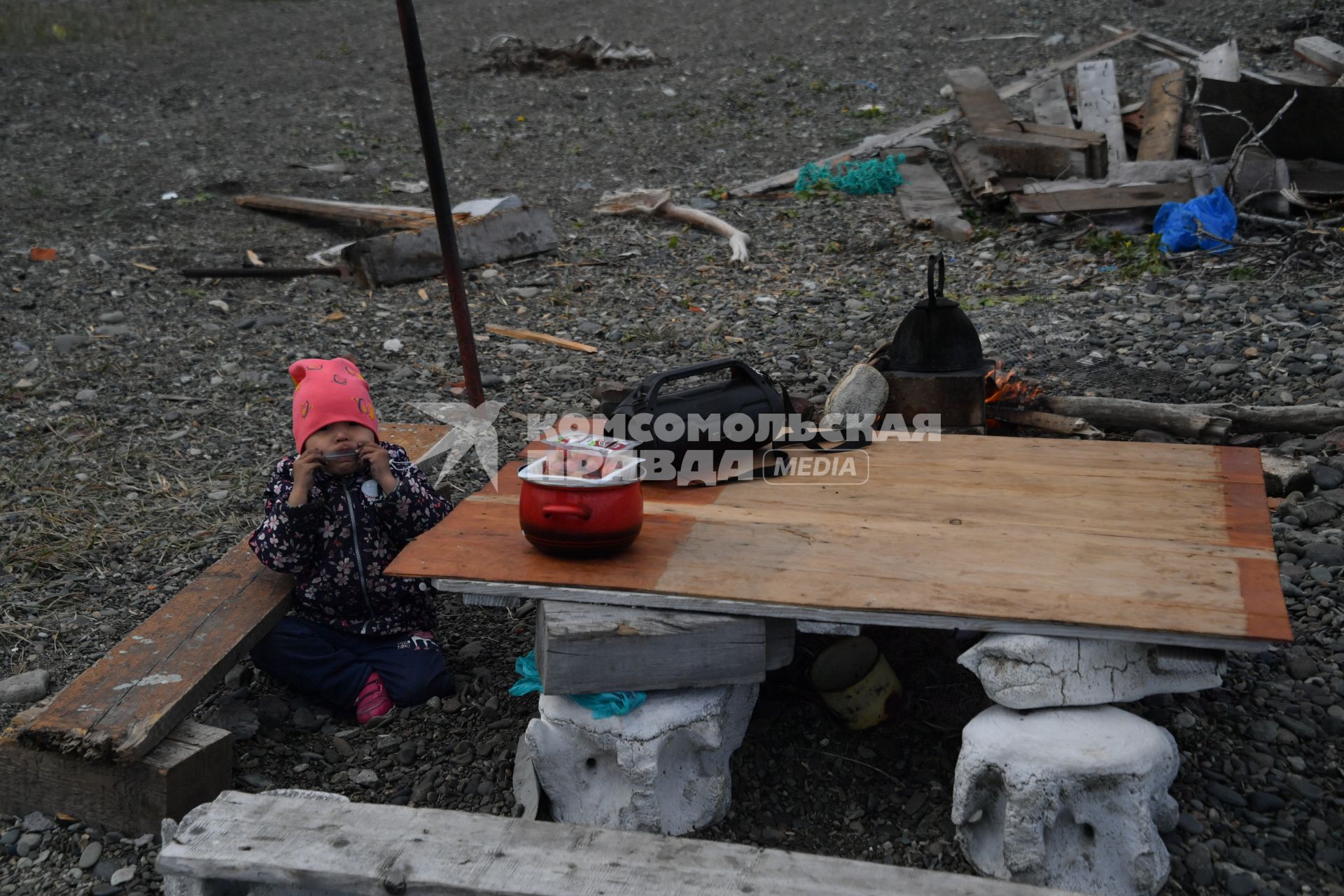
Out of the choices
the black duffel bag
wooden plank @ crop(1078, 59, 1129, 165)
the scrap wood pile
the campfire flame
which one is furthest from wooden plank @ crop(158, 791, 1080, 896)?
wooden plank @ crop(1078, 59, 1129, 165)

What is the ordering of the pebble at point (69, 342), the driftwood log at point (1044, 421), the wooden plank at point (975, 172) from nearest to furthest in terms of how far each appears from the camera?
the driftwood log at point (1044, 421) < the pebble at point (69, 342) < the wooden plank at point (975, 172)

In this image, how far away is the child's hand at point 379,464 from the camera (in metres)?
3.09

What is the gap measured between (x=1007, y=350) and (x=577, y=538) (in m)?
3.35

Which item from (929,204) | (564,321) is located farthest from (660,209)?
(564,321)

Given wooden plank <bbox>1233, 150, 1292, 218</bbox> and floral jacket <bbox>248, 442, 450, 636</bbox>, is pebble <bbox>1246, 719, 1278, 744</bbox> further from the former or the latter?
wooden plank <bbox>1233, 150, 1292, 218</bbox>

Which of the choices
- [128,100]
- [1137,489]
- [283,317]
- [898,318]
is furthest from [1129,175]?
[128,100]

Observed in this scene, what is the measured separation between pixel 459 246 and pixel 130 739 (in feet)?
16.2

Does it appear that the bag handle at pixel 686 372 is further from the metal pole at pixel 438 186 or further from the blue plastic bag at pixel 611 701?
the metal pole at pixel 438 186

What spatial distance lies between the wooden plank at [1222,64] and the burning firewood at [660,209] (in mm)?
3713

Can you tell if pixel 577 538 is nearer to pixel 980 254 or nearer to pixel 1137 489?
pixel 1137 489

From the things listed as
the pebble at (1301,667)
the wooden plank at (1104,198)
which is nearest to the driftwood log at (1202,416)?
the pebble at (1301,667)

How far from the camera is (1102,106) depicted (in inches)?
325

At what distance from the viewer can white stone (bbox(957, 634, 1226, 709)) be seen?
2.32m

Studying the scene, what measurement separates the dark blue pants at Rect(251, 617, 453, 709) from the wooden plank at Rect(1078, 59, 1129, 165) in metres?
6.44
